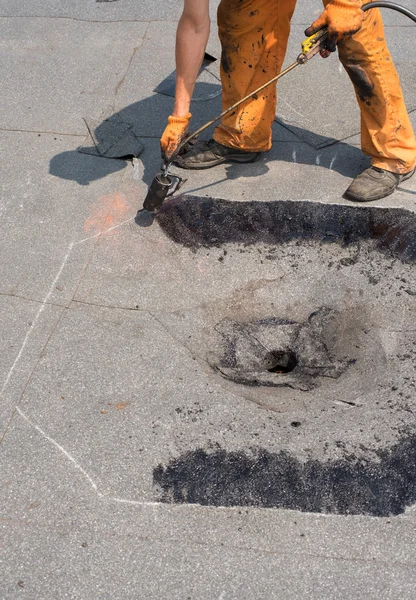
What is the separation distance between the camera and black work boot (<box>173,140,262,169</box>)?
3799 mm

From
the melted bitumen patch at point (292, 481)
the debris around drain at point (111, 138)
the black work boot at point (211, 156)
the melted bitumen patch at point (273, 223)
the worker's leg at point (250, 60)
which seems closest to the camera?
the melted bitumen patch at point (292, 481)

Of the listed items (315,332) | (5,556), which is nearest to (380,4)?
(315,332)

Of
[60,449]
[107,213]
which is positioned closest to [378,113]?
[107,213]

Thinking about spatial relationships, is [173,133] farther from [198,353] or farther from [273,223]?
[198,353]

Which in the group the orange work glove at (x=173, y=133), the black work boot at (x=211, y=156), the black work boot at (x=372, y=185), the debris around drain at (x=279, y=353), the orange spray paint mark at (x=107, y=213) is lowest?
the debris around drain at (x=279, y=353)

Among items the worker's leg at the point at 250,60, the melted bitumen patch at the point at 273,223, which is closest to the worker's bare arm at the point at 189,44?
the worker's leg at the point at 250,60

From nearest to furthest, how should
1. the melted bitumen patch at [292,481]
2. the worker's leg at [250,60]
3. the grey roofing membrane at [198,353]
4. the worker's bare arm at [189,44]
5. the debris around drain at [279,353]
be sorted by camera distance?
the grey roofing membrane at [198,353] < the melted bitumen patch at [292,481] < the worker's bare arm at [189,44] < the debris around drain at [279,353] < the worker's leg at [250,60]

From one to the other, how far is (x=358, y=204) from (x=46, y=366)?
1.85 metres

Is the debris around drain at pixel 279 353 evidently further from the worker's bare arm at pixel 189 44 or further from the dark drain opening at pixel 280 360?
the worker's bare arm at pixel 189 44

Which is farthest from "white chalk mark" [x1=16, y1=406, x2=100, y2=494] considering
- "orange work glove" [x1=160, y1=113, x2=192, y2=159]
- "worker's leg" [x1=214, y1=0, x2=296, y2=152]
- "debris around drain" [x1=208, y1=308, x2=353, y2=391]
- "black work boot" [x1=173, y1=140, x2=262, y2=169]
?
"worker's leg" [x1=214, y1=0, x2=296, y2=152]

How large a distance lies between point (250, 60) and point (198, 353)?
1640mm

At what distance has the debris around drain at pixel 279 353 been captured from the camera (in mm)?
3047

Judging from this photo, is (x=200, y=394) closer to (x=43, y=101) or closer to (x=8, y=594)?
(x=8, y=594)

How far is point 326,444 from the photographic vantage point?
250cm
